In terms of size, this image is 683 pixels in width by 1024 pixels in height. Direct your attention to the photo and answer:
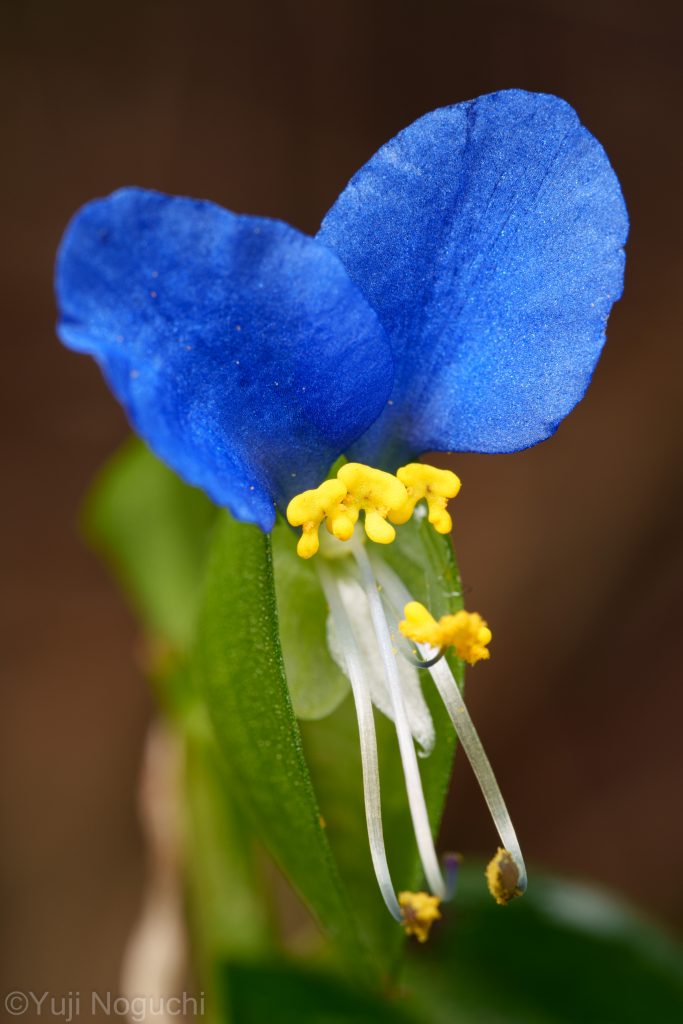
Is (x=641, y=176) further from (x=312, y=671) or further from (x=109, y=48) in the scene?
(x=312, y=671)

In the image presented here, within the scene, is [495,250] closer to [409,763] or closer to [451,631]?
[451,631]

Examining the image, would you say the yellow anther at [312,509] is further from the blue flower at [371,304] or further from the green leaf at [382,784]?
the green leaf at [382,784]

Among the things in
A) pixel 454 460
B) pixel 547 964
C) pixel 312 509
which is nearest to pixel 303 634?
pixel 312 509

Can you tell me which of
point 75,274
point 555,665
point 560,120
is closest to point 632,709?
point 555,665

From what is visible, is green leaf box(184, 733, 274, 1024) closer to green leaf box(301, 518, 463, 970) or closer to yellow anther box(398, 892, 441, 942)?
green leaf box(301, 518, 463, 970)

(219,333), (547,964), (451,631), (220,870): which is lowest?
(547,964)
